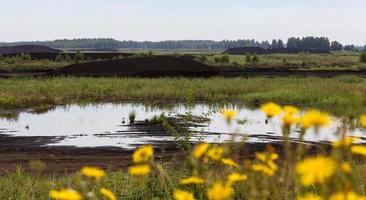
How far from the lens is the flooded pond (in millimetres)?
16703

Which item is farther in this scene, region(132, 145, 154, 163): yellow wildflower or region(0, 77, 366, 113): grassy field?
region(0, 77, 366, 113): grassy field

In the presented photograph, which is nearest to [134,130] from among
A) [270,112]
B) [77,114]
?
[77,114]

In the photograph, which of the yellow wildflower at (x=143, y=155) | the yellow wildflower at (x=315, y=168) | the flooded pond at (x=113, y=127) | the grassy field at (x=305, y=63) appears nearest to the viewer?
the yellow wildflower at (x=315, y=168)

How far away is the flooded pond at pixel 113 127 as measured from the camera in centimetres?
1670

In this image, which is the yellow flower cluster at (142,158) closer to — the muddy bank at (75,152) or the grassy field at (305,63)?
the muddy bank at (75,152)

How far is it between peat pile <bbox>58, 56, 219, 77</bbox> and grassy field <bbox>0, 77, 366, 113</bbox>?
26.0 ft

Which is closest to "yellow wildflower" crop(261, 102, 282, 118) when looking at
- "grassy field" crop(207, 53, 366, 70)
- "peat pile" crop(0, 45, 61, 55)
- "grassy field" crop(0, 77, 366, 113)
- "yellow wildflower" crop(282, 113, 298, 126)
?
"yellow wildflower" crop(282, 113, 298, 126)

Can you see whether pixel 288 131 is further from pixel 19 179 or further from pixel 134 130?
pixel 134 130

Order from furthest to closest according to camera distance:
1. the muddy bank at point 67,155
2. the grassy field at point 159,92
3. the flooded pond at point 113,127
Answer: the grassy field at point 159,92
the flooded pond at point 113,127
the muddy bank at point 67,155

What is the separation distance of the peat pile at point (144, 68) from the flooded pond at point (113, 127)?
17741mm

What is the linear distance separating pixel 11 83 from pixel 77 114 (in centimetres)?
1242

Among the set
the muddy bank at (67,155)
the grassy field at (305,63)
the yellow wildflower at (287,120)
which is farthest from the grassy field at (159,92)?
the grassy field at (305,63)

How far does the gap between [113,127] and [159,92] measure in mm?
10895

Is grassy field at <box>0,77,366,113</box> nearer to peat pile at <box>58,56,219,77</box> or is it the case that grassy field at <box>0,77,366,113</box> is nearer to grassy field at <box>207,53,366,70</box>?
peat pile at <box>58,56,219,77</box>
